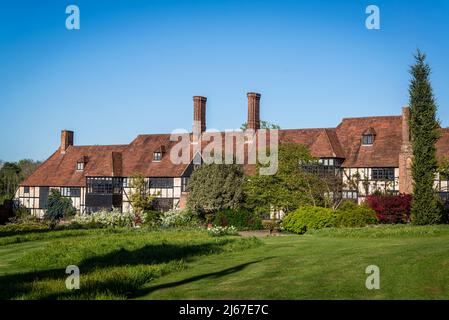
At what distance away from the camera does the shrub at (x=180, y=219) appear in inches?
1651

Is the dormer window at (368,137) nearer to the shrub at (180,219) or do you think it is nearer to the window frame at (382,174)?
the window frame at (382,174)

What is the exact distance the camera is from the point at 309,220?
33.9m

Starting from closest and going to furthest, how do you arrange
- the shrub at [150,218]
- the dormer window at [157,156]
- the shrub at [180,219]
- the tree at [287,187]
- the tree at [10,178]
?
the shrub at [180,219], the tree at [287,187], the shrub at [150,218], the dormer window at [157,156], the tree at [10,178]

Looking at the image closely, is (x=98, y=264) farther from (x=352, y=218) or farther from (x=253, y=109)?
(x=253, y=109)

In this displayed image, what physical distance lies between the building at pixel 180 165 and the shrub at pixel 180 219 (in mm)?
8624

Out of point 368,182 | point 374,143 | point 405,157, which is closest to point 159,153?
point 374,143

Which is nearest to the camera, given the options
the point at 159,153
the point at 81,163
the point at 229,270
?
the point at 229,270

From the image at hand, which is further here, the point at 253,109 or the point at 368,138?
the point at 253,109

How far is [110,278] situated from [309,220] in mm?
20954

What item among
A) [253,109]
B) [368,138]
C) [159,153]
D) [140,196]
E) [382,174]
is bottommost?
[140,196]

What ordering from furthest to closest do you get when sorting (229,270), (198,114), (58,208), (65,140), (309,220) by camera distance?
(65,140) → (58,208) → (198,114) → (309,220) → (229,270)

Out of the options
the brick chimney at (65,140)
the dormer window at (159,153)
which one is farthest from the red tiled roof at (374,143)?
the brick chimney at (65,140)

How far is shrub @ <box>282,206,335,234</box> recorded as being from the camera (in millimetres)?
33562
